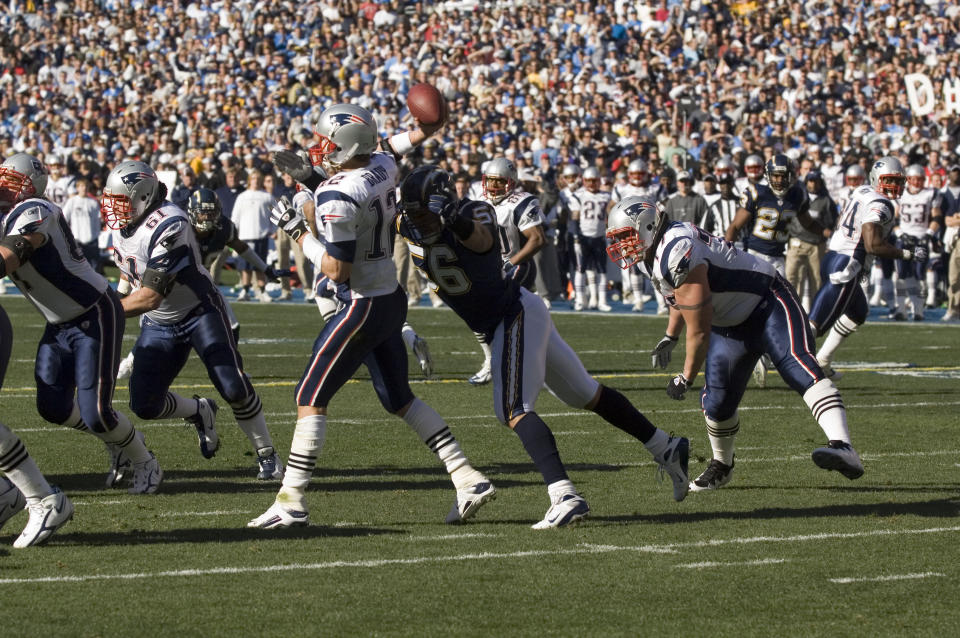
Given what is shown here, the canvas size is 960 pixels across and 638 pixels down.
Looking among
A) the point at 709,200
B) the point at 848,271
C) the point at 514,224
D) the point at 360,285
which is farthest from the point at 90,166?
the point at 360,285

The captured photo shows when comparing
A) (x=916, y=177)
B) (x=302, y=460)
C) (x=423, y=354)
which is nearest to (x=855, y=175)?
(x=916, y=177)

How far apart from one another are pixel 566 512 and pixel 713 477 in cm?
134

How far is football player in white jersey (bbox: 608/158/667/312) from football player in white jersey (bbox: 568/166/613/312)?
0.24m

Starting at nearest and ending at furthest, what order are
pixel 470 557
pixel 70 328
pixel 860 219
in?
pixel 470 557, pixel 70 328, pixel 860 219

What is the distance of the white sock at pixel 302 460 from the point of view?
249 inches

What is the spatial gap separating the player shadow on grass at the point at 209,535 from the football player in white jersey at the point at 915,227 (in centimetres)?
1291

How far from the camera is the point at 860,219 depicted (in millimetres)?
11680

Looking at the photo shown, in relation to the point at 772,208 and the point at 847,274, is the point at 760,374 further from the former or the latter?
the point at 772,208

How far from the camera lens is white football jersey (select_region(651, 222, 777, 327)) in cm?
669

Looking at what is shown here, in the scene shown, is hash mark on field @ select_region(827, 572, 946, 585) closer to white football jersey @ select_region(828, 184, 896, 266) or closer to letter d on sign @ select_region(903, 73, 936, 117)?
white football jersey @ select_region(828, 184, 896, 266)

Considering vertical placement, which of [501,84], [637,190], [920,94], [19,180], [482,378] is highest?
[19,180]

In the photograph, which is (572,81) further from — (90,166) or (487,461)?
(487,461)

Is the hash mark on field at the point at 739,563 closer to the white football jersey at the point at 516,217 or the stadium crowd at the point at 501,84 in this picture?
the white football jersey at the point at 516,217

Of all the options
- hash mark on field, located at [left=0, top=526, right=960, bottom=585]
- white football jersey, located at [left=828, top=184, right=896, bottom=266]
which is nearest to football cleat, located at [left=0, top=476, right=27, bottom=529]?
hash mark on field, located at [left=0, top=526, right=960, bottom=585]
